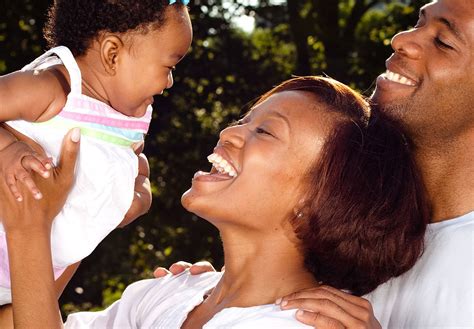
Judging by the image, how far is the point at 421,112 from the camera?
3189mm

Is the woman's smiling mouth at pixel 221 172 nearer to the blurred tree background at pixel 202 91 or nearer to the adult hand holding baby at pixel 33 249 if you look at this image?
the adult hand holding baby at pixel 33 249

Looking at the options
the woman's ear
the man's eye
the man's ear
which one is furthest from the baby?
the man's eye

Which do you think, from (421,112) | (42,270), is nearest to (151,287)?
(42,270)

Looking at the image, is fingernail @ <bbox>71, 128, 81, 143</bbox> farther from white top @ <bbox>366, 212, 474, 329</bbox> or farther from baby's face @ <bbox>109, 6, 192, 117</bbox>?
white top @ <bbox>366, 212, 474, 329</bbox>

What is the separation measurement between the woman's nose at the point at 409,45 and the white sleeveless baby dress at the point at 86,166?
93cm

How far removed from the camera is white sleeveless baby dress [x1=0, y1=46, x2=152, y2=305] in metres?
2.98

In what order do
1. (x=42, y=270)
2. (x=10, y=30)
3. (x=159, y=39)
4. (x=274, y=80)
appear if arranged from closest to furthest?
(x=42, y=270)
(x=159, y=39)
(x=10, y=30)
(x=274, y=80)

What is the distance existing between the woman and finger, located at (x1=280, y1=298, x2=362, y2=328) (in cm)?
20

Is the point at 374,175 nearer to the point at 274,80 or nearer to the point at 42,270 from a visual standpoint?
the point at 42,270

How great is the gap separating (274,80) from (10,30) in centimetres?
261

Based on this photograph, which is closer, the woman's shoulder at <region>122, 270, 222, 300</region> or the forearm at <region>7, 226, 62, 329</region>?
the forearm at <region>7, 226, 62, 329</region>

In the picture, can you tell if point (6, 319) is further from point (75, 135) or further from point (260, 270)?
point (260, 270)

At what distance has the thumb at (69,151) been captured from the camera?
9.42ft

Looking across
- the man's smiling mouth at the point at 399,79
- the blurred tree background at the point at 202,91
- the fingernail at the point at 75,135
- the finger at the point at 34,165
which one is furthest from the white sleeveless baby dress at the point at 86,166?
the blurred tree background at the point at 202,91
